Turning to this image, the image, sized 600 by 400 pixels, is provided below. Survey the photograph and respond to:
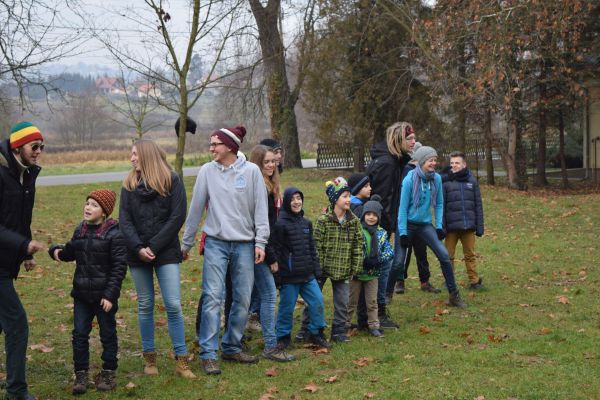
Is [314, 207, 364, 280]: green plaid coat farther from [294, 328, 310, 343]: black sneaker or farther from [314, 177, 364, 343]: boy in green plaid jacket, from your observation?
[294, 328, 310, 343]: black sneaker

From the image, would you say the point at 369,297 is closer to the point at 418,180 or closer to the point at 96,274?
the point at 418,180

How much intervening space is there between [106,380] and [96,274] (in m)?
0.88

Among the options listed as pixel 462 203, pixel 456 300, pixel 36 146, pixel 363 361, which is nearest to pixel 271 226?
pixel 363 361

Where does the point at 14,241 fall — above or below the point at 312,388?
above

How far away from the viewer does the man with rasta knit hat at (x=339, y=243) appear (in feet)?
26.1

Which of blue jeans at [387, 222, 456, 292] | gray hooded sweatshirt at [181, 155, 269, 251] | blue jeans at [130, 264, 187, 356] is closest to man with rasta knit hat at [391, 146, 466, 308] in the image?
blue jeans at [387, 222, 456, 292]

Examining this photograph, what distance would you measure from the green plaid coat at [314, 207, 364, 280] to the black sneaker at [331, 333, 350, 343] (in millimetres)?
591

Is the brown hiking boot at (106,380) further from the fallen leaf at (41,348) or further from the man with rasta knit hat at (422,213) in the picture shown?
the man with rasta knit hat at (422,213)

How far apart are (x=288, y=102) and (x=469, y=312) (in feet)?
81.9

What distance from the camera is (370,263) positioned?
26.9ft

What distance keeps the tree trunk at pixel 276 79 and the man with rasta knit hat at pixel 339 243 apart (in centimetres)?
2206

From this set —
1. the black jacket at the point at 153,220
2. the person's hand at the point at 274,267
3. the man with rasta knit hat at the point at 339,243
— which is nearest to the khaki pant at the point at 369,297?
the man with rasta knit hat at the point at 339,243

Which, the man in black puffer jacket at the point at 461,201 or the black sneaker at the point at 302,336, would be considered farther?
the man in black puffer jacket at the point at 461,201

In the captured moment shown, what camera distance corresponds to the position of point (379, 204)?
8406 mm
